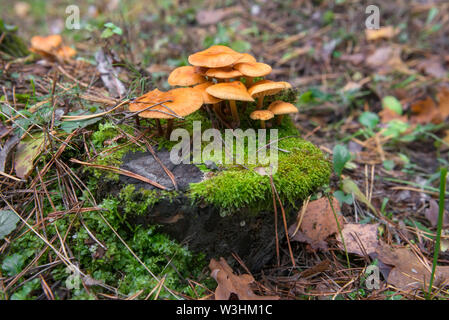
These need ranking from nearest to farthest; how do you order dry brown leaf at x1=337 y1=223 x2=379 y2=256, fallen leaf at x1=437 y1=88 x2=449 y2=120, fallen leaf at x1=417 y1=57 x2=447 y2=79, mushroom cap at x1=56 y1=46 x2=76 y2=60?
dry brown leaf at x1=337 y1=223 x2=379 y2=256, mushroom cap at x1=56 y1=46 x2=76 y2=60, fallen leaf at x1=437 y1=88 x2=449 y2=120, fallen leaf at x1=417 y1=57 x2=447 y2=79

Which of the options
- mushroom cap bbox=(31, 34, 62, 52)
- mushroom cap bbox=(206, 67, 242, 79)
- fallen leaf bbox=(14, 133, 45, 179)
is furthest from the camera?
mushroom cap bbox=(31, 34, 62, 52)

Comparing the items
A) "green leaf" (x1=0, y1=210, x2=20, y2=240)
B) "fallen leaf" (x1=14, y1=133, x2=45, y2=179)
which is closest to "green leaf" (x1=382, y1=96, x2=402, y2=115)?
"fallen leaf" (x1=14, y1=133, x2=45, y2=179)

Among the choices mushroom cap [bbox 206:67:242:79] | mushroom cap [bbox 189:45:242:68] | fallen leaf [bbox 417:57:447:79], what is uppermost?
mushroom cap [bbox 189:45:242:68]

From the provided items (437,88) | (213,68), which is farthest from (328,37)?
(213,68)

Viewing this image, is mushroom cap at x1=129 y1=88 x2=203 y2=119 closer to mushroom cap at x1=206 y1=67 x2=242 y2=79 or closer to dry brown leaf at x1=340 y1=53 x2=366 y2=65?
mushroom cap at x1=206 y1=67 x2=242 y2=79

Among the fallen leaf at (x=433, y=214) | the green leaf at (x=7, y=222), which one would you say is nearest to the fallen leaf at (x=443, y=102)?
the fallen leaf at (x=433, y=214)

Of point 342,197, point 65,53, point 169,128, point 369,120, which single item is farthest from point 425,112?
point 65,53
